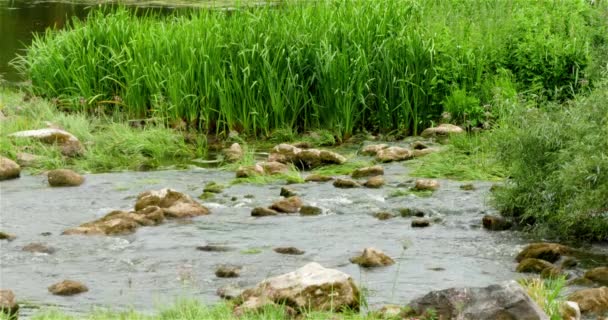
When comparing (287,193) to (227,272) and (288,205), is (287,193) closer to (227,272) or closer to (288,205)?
→ (288,205)

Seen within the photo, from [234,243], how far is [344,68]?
4.37 m

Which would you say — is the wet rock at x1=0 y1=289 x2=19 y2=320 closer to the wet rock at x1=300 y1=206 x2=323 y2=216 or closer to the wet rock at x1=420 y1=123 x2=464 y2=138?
the wet rock at x1=300 y1=206 x2=323 y2=216

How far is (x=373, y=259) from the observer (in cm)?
765

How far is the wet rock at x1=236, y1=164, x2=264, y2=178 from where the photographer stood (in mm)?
10539

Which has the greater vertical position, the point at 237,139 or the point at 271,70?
the point at 271,70

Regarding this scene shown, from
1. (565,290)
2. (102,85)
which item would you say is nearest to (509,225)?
(565,290)

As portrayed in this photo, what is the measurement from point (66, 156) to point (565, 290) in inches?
243

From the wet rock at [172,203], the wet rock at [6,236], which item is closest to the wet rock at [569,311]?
the wet rock at [172,203]

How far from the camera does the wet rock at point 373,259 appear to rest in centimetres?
765

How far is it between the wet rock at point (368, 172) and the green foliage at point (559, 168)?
5.58ft

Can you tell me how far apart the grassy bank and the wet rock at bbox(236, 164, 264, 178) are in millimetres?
1879

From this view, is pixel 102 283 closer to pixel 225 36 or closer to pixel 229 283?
pixel 229 283

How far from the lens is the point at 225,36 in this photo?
1308 cm

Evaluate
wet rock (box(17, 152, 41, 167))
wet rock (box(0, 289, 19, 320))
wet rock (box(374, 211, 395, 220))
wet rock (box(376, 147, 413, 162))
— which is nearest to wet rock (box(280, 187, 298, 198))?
wet rock (box(374, 211, 395, 220))
